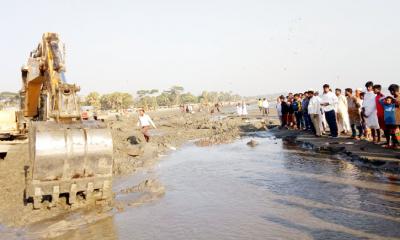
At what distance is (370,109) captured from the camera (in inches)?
415

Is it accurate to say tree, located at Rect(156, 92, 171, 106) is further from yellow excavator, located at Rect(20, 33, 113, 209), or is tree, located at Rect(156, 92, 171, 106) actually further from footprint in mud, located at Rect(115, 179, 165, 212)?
yellow excavator, located at Rect(20, 33, 113, 209)

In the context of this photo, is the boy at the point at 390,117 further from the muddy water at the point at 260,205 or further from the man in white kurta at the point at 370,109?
the muddy water at the point at 260,205

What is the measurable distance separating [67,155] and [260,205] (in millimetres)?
3319

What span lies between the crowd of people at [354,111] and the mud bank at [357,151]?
1.42 ft

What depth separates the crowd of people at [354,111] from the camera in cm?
920

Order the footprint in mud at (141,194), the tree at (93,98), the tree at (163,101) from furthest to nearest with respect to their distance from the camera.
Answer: the tree at (163,101)
the tree at (93,98)
the footprint in mud at (141,194)

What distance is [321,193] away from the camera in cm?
643

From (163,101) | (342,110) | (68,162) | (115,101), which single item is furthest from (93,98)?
(68,162)

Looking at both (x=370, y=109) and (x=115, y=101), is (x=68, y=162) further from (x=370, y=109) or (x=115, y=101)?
(x=115, y=101)

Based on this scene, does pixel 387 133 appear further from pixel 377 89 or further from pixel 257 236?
pixel 257 236

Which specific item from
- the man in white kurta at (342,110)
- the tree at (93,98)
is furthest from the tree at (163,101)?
the man in white kurta at (342,110)

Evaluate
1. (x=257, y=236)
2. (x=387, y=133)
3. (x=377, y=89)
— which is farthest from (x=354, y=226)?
(x=377, y=89)

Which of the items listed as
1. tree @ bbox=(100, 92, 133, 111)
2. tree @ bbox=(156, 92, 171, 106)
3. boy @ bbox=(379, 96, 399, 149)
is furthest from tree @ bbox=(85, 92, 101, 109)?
boy @ bbox=(379, 96, 399, 149)

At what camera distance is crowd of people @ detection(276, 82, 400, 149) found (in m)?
9.20
